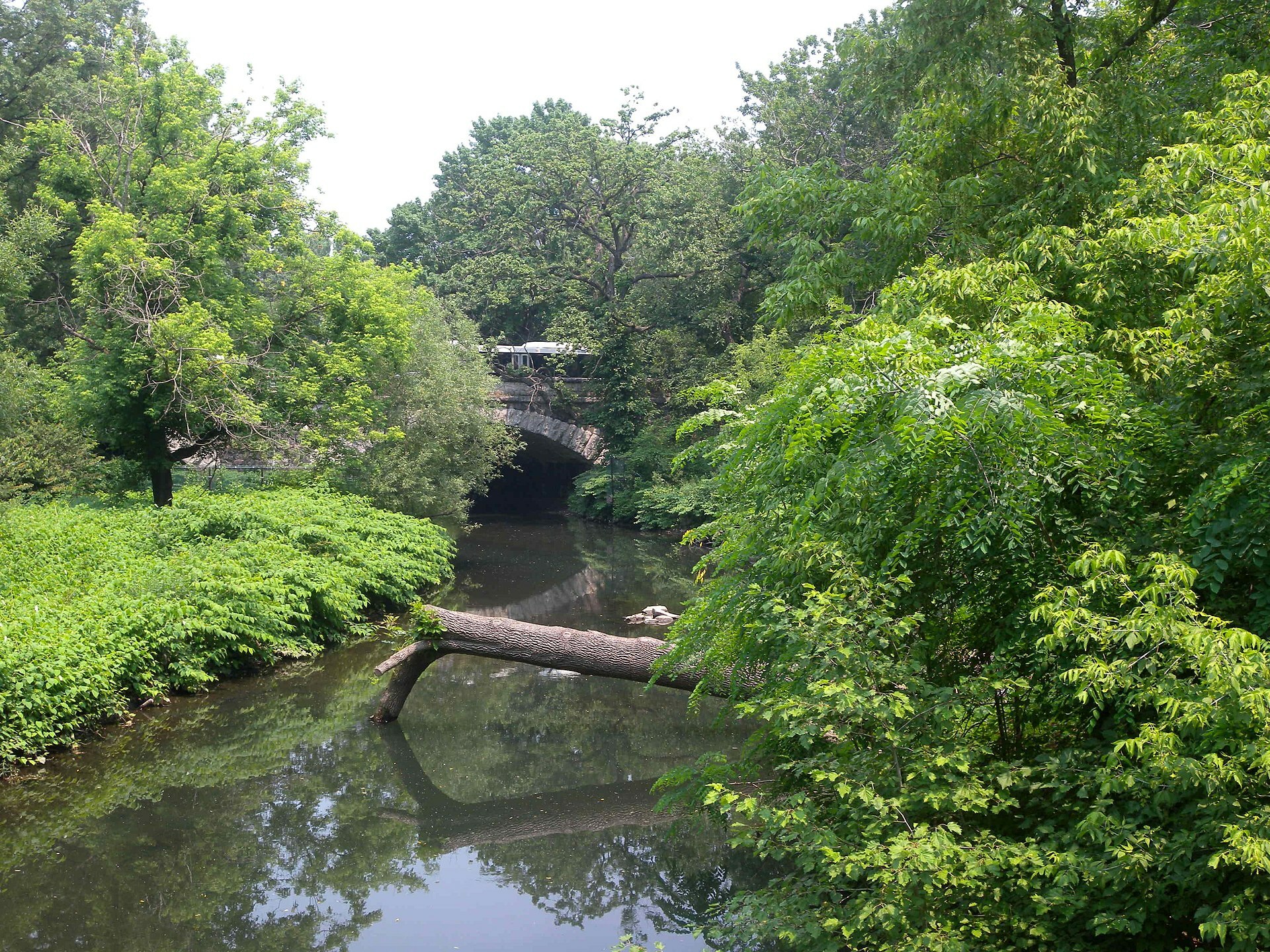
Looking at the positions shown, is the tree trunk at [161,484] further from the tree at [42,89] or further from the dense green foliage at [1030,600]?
the dense green foliage at [1030,600]

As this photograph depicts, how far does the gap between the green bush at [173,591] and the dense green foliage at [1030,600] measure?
5.81 m

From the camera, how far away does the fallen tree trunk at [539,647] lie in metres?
9.16

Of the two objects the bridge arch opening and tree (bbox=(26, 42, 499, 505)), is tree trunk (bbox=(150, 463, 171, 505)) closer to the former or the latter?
tree (bbox=(26, 42, 499, 505))

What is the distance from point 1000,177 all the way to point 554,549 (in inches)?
661

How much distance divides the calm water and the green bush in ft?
1.56

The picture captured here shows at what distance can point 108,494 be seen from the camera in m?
17.0

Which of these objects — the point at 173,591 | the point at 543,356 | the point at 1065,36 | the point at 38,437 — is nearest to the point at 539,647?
the point at 173,591

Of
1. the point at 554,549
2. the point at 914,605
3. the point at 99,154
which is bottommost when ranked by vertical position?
the point at 554,549

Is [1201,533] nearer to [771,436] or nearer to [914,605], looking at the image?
[914,605]

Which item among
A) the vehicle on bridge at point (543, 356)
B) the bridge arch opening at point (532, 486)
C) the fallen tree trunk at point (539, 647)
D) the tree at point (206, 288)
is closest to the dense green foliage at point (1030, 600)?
the fallen tree trunk at point (539, 647)

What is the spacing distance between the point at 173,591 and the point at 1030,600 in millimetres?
9129

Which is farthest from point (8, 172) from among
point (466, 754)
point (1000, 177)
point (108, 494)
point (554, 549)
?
point (1000, 177)

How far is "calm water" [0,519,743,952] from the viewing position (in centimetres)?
614

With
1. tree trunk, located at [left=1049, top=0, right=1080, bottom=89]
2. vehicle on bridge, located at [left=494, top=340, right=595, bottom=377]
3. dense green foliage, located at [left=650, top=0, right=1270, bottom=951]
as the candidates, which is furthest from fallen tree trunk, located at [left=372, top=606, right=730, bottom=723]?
vehicle on bridge, located at [left=494, top=340, right=595, bottom=377]
